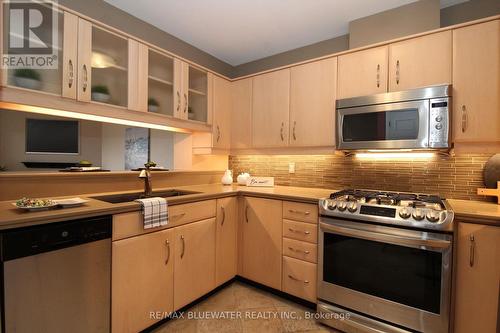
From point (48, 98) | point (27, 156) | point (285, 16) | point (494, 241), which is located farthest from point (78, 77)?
point (494, 241)

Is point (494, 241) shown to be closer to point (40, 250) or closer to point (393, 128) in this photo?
point (393, 128)

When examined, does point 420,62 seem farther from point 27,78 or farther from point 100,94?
point 27,78

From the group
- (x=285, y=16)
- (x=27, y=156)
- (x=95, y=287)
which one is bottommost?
(x=95, y=287)

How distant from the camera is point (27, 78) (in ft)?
4.95

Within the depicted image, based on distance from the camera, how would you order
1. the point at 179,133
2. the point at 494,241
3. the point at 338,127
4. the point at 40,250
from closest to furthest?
the point at 40,250, the point at 494,241, the point at 338,127, the point at 179,133

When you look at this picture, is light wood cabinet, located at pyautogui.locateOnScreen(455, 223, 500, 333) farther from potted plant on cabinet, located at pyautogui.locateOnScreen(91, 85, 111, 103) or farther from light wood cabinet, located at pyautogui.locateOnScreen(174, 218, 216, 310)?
potted plant on cabinet, located at pyautogui.locateOnScreen(91, 85, 111, 103)

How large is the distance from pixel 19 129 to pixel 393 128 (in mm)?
2824

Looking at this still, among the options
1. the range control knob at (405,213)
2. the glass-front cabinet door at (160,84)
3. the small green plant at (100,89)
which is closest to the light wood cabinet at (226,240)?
the glass-front cabinet door at (160,84)

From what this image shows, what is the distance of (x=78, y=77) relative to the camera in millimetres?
1688

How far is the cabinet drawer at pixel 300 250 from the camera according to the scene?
196 centimetres

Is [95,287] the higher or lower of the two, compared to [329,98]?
lower

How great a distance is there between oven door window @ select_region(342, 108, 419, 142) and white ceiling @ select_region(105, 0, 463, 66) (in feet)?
2.99

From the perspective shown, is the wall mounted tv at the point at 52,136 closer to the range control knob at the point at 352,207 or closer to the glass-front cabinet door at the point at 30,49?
the glass-front cabinet door at the point at 30,49

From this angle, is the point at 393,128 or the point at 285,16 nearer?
the point at 393,128
